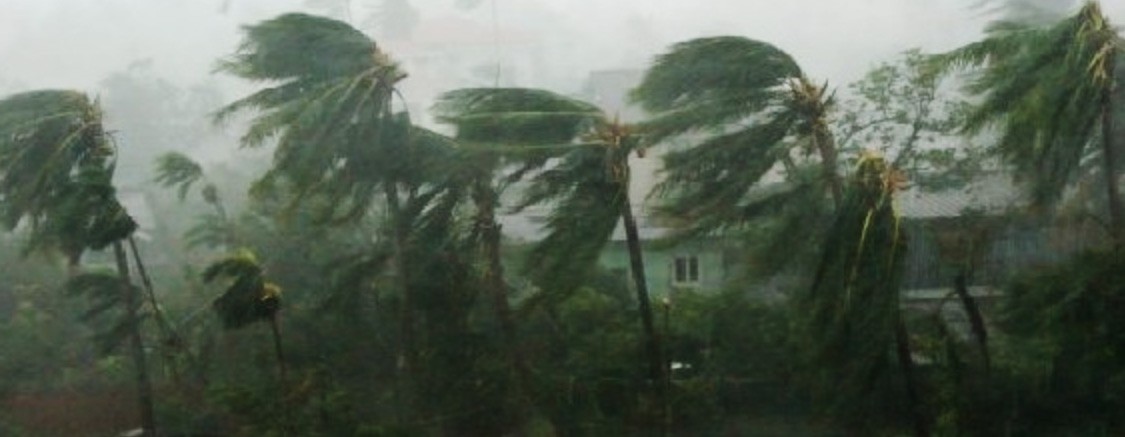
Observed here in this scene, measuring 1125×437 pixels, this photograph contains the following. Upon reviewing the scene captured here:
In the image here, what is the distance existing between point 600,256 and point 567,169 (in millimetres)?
2558

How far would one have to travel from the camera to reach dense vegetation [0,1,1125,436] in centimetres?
957

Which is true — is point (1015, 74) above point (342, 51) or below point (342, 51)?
below

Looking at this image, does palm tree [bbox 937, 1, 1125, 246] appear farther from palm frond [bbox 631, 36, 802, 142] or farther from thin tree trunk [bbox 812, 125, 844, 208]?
palm frond [bbox 631, 36, 802, 142]

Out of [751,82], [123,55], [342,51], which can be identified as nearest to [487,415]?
[342,51]

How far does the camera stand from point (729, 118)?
9703 millimetres

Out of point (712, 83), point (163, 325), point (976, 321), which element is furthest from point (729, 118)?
point (163, 325)

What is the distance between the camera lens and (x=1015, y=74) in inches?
366

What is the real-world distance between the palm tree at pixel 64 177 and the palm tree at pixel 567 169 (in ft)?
15.5

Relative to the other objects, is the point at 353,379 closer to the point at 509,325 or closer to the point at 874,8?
the point at 509,325

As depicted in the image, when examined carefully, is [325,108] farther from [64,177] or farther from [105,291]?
[105,291]

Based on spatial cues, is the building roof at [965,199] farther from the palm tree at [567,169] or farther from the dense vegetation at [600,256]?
the palm tree at [567,169]

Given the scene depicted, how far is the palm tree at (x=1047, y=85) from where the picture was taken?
8.95 m

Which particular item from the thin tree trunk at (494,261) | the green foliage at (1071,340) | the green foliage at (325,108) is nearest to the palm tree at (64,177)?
the green foliage at (325,108)

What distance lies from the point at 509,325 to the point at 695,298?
463 cm
